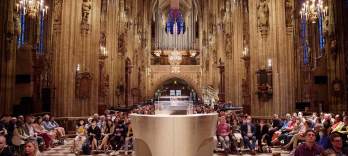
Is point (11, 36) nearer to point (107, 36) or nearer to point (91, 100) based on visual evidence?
point (91, 100)

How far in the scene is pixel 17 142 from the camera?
942cm

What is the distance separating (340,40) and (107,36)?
1507 cm

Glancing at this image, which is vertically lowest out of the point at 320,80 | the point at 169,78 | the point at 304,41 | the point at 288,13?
the point at 320,80

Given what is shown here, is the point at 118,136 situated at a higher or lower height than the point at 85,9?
lower

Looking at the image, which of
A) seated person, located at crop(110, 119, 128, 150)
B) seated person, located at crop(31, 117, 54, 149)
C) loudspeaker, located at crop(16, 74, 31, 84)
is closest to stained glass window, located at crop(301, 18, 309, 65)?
seated person, located at crop(110, 119, 128, 150)

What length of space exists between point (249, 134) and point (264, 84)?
16.7 feet

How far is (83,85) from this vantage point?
16203 mm

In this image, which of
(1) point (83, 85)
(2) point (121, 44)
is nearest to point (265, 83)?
(1) point (83, 85)

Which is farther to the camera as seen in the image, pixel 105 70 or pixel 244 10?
pixel 244 10

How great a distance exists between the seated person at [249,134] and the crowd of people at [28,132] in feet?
21.6

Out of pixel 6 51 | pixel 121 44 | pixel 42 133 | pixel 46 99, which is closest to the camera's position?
pixel 6 51

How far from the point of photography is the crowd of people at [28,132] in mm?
9422

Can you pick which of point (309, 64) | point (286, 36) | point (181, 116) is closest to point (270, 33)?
point (286, 36)

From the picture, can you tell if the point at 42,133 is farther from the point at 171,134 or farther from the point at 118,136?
the point at 171,134
